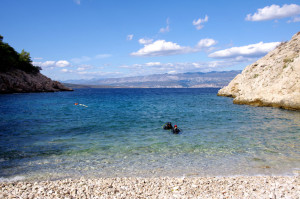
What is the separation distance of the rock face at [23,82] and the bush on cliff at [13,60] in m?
2.53

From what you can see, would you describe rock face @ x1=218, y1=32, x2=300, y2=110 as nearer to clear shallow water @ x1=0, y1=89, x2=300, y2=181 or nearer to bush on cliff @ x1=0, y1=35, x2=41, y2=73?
clear shallow water @ x1=0, y1=89, x2=300, y2=181

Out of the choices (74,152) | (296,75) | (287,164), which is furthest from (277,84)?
(74,152)

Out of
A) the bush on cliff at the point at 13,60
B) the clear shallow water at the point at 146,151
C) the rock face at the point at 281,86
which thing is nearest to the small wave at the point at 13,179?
the clear shallow water at the point at 146,151

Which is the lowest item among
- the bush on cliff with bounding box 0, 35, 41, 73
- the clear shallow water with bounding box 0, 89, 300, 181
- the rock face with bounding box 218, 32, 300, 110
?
the clear shallow water with bounding box 0, 89, 300, 181

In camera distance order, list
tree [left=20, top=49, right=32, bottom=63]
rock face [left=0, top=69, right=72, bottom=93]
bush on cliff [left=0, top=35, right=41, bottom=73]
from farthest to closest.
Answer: tree [left=20, top=49, right=32, bottom=63] → bush on cliff [left=0, top=35, right=41, bottom=73] → rock face [left=0, top=69, right=72, bottom=93]

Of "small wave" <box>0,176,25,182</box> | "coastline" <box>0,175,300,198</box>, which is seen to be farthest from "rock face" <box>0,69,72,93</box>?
"coastline" <box>0,175,300,198</box>

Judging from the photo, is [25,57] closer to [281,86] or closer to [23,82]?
[23,82]

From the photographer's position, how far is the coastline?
7.91 m

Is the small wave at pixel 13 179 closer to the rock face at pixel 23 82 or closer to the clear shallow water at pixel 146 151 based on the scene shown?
the clear shallow water at pixel 146 151

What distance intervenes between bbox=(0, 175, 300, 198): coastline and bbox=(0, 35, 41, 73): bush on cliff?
3554 inches

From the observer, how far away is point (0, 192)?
816cm

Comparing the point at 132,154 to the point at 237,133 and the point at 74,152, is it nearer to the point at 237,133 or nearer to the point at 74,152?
the point at 74,152

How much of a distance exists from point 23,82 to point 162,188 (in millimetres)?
99829

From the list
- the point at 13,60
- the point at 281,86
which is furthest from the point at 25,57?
the point at 281,86
